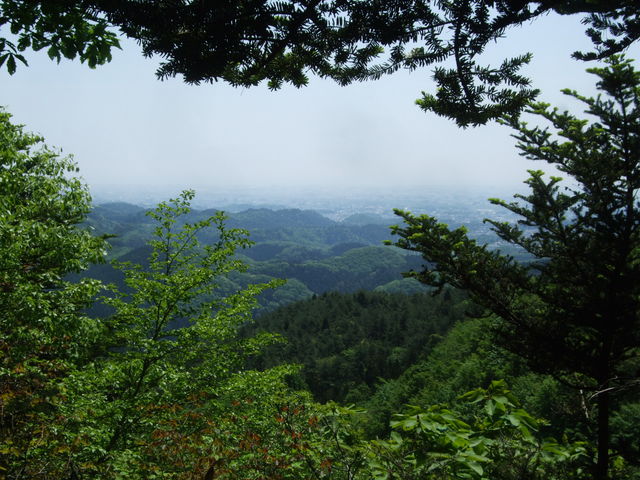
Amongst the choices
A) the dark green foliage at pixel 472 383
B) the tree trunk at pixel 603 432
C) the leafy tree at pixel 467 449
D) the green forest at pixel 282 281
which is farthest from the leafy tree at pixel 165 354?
the dark green foliage at pixel 472 383

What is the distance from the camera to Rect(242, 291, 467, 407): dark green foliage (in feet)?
258

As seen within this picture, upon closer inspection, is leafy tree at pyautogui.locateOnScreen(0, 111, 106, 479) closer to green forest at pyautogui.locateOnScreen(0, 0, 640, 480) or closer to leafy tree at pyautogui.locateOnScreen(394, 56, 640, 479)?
green forest at pyautogui.locateOnScreen(0, 0, 640, 480)

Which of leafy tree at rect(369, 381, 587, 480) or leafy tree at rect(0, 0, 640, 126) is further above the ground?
leafy tree at rect(0, 0, 640, 126)

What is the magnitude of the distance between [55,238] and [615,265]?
398 inches

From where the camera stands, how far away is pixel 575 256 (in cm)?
544

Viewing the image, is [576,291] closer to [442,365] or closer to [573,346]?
[573,346]

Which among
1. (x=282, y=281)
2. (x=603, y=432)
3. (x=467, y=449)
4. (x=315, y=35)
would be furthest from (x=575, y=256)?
(x=282, y=281)

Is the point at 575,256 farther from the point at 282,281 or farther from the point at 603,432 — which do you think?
the point at 282,281

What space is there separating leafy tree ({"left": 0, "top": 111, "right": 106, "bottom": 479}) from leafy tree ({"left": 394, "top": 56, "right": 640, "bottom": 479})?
5859 millimetres

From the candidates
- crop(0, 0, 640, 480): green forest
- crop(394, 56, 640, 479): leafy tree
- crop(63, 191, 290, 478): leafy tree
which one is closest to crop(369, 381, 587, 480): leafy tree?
crop(0, 0, 640, 480): green forest

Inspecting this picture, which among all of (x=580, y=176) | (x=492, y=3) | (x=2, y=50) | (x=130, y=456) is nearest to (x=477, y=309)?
(x=580, y=176)

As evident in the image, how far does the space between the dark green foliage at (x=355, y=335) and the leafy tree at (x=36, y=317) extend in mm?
62090

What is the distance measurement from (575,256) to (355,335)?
103371 millimetres

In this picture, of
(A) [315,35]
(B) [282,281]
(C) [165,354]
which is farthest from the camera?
(B) [282,281]
